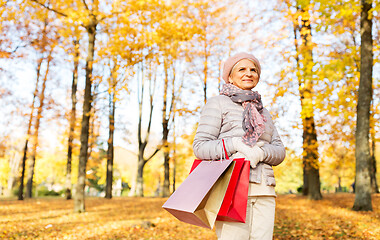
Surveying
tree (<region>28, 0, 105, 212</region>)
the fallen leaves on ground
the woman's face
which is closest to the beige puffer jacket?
the woman's face

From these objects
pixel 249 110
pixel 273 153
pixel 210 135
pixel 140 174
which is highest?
pixel 249 110

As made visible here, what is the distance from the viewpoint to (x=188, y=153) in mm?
17719

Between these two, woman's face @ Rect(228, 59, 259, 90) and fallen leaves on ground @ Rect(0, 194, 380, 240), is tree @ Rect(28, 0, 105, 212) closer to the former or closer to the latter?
fallen leaves on ground @ Rect(0, 194, 380, 240)

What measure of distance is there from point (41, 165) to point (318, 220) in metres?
33.7

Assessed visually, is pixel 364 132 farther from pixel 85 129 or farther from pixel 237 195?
pixel 85 129

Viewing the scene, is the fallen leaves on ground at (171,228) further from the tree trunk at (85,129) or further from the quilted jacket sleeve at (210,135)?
the quilted jacket sleeve at (210,135)

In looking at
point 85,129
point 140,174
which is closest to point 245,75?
point 85,129

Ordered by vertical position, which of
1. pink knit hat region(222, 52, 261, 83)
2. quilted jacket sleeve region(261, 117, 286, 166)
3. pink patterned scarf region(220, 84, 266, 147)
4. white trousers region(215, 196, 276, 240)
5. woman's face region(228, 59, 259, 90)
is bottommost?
white trousers region(215, 196, 276, 240)

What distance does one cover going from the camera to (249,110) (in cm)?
220

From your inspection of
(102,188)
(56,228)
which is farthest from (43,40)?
(102,188)

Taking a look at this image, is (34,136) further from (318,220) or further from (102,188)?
(102,188)

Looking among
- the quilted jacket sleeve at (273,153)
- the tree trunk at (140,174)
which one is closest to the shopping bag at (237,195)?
the quilted jacket sleeve at (273,153)

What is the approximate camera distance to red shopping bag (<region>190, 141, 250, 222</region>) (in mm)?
1876

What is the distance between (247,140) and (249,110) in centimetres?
24
